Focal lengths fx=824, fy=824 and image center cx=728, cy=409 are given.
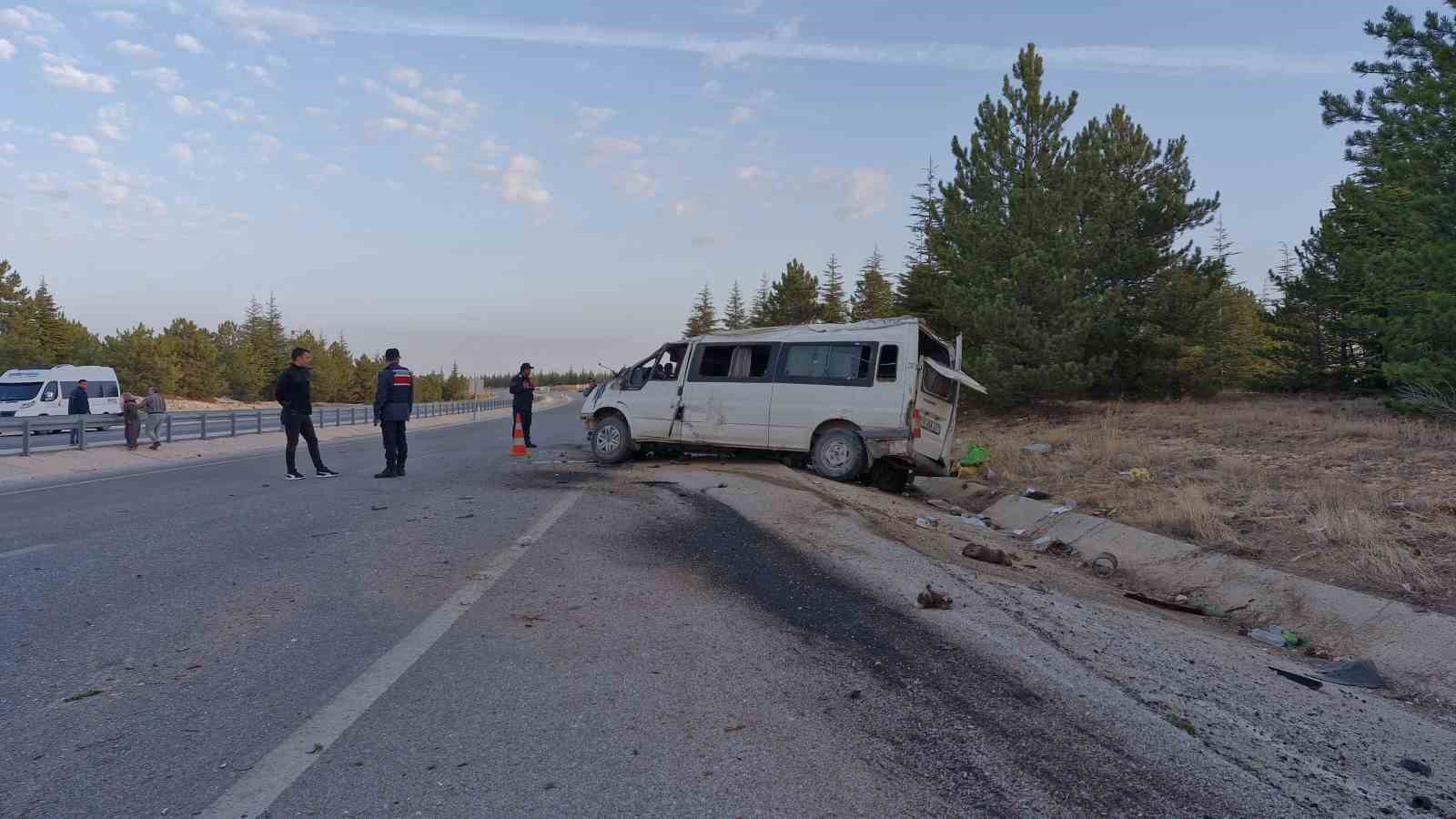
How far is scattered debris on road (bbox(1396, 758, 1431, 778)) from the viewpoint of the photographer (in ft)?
10.8

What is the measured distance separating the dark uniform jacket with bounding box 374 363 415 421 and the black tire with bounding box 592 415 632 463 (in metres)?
3.01

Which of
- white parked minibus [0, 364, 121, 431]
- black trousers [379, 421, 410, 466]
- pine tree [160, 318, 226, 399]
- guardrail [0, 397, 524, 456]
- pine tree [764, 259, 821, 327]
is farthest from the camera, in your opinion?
pine tree [160, 318, 226, 399]

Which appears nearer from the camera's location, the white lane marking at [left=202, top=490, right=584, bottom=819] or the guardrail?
the white lane marking at [left=202, top=490, right=584, bottom=819]

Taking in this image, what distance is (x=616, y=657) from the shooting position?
417cm

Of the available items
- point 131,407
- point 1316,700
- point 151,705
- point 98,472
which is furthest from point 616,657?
point 131,407

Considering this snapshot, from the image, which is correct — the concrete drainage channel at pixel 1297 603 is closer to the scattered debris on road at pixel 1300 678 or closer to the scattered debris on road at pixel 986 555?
the scattered debris on road at pixel 1300 678

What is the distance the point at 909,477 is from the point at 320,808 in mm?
11079

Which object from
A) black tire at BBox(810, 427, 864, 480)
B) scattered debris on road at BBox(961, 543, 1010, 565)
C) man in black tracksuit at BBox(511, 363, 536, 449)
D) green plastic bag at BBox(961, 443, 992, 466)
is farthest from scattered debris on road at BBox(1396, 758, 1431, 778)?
man in black tracksuit at BBox(511, 363, 536, 449)

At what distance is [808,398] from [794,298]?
1618 inches

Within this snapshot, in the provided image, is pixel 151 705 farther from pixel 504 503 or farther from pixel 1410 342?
pixel 1410 342

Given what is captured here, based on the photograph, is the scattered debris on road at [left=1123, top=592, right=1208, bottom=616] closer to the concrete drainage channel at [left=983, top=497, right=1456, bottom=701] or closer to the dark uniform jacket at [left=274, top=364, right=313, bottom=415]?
the concrete drainage channel at [left=983, top=497, right=1456, bottom=701]

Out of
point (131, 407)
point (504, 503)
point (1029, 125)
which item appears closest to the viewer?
point (504, 503)

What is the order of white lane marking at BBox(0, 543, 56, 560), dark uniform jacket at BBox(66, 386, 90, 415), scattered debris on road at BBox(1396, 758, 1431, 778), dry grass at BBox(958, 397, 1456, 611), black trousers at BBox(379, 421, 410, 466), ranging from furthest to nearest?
→ dark uniform jacket at BBox(66, 386, 90, 415) < black trousers at BBox(379, 421, 410, 466) < white lane marking at BBox(0, 543, 56, 560) < dry grass at BBox(958, 397, 1456, 611) < scattered debris on road at BBox(1396, 758, 1431, 778)

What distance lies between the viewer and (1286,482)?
9836 mm
